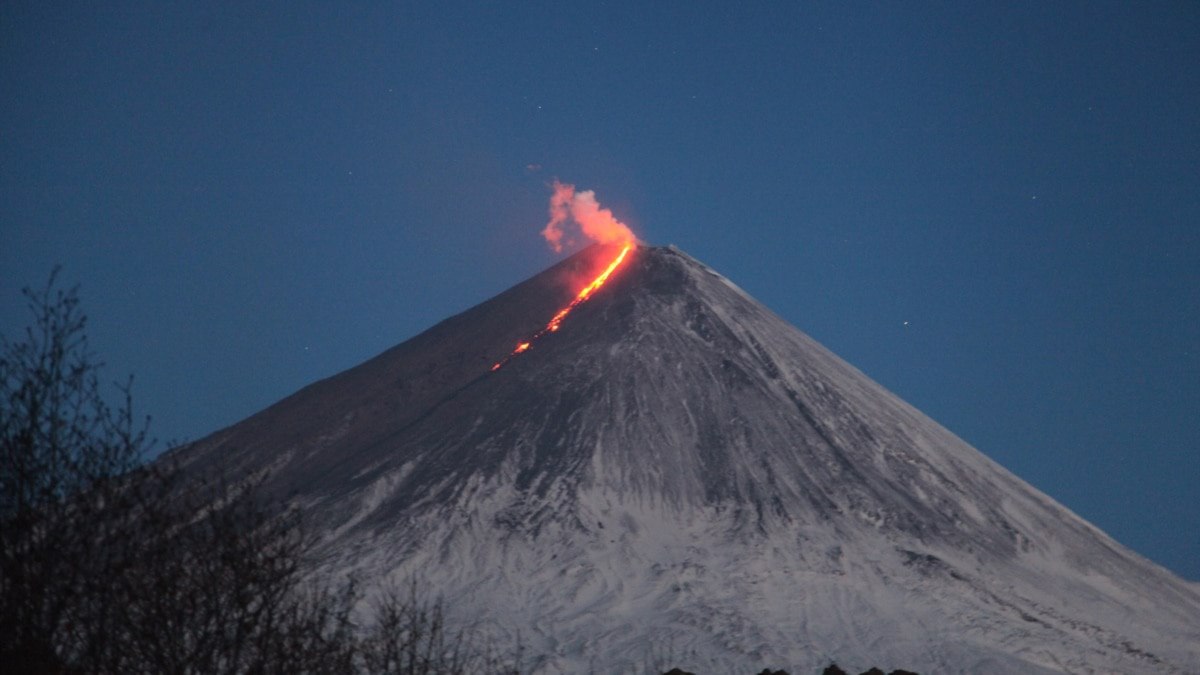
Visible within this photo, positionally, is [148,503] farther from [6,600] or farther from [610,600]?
[610,600]

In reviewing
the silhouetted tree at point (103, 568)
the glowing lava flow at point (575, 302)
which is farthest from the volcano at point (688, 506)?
the silhouetted tree at point (103, 568)

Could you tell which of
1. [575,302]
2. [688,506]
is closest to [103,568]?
[688,506]

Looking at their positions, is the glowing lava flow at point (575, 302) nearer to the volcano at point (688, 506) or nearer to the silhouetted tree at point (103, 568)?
the volcano at point (688, 506)

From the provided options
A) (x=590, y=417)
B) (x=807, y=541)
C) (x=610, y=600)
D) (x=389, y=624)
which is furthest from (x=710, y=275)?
(x=389, y=624)

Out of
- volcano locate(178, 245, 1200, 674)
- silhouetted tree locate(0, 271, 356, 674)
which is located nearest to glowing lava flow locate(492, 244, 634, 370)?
volcano locate(178, 245, 1200, 674)

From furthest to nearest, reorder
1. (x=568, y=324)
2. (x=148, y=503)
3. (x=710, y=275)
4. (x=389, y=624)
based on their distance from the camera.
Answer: (x=710, y=275) → (x=568, y=324) → (x=389, y=624) → (x=148, y=503)
